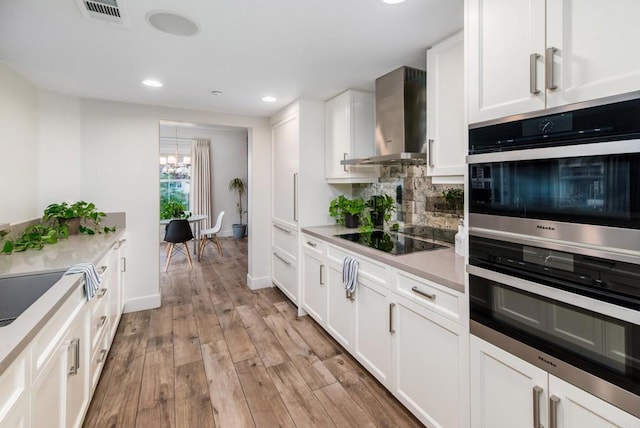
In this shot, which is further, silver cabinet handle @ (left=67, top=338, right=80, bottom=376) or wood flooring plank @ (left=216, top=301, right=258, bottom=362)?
wood flooring plank @ (left=216, top=301, right=258, bottom=362)

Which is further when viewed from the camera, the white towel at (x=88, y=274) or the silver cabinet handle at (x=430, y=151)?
the silver cabinet handle at (x=430, y=151)

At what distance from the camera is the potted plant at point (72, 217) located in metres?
2.66

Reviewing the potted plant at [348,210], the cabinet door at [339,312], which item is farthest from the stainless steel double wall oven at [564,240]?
the potted plant at [348,210]

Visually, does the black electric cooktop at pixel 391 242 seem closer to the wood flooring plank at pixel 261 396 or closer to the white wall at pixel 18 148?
the wood flooring plank at pixel 261 396

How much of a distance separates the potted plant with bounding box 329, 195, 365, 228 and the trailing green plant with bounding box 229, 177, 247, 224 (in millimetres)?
4932

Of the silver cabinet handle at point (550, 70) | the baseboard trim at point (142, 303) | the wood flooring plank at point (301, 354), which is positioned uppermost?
the silver cabinet handle at point (550, 70)

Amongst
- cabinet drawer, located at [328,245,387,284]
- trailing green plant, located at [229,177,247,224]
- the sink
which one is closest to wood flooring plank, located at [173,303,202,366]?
the sink

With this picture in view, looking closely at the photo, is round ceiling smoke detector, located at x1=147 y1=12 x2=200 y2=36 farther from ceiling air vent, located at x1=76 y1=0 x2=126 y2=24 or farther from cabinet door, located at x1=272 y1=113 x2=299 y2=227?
cabinet door, located at x1=272 y1=113 x2=299 y2=227

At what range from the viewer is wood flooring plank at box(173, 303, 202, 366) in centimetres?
245

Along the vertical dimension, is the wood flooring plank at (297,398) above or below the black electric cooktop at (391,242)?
below

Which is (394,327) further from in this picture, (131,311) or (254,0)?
(131,311)

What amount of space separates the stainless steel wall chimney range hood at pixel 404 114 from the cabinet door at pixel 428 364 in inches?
43.0

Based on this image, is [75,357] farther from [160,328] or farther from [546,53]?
[546,53]

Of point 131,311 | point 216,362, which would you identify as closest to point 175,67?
point 216,362
